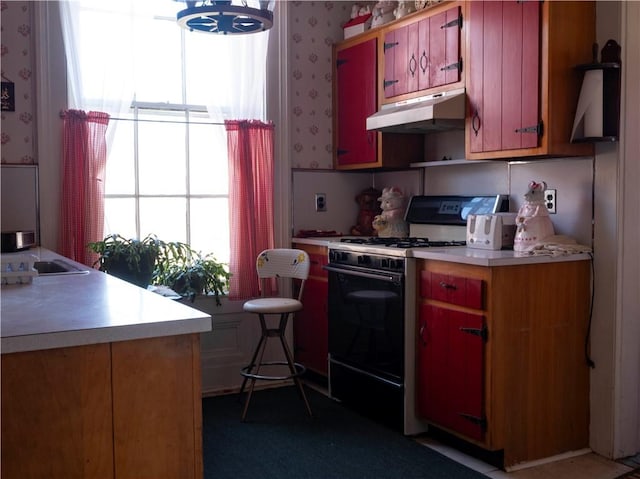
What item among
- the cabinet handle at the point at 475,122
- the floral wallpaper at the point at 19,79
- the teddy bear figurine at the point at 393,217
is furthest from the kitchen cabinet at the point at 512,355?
the floral wallpaper at the point at 19,79

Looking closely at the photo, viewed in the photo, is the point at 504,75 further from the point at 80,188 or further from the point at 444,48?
the point at 80,188

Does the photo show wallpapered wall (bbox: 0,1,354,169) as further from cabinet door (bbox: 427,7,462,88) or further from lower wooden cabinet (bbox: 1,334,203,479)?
lower wooden cabinet (bbox: 1,334,203,479)

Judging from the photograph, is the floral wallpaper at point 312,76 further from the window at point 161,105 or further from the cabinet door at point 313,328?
the cabinet door at point 313,328

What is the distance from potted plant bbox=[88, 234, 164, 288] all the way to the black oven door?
1044mm

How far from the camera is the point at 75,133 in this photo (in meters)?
3.65

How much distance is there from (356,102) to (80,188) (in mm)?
1736

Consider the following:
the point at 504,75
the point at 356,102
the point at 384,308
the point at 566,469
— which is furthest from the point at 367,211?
the point at 566,469

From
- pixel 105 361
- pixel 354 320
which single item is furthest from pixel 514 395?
pixel 105 361

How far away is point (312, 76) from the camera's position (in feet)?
14.5

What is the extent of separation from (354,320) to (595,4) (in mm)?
1929

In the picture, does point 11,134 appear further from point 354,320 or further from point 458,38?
point 458,38

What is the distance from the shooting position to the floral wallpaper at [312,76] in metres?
4.36

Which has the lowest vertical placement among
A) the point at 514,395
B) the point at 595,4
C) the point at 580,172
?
the point at 514,395

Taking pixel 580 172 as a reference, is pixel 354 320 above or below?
below
